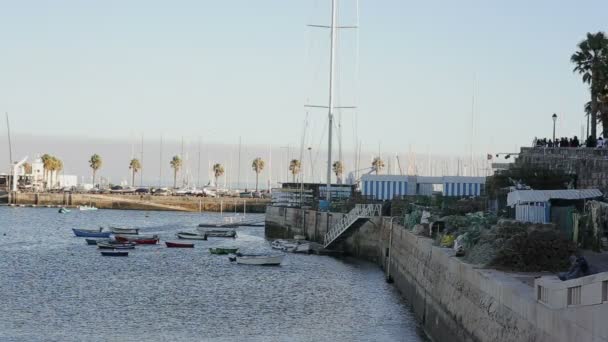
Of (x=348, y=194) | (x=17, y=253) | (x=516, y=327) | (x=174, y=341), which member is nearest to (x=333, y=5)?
(x=348, y=194)

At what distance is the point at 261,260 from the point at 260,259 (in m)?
0.16

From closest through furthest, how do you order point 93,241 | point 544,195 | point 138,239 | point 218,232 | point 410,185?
1. point 544,195
2. point 138,239
3. point 93,241
4. point 410,185
5. point 218,232

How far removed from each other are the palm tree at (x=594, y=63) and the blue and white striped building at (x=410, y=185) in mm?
27400

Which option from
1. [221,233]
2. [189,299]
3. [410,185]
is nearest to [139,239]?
[221,233]

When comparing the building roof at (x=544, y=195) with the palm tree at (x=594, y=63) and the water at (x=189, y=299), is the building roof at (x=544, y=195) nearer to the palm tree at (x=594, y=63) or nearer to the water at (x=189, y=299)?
the water at (x=189, y=299)

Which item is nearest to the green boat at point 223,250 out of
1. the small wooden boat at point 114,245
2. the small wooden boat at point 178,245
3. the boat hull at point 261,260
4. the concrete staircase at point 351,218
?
the concrete staircase at point 351,218

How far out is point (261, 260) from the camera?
80312 mm

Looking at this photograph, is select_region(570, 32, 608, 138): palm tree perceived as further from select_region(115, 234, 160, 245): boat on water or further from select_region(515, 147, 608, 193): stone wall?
select_region(115, 234, 160, 245): boat on water

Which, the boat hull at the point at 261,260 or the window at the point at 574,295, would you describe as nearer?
the window at the point at 574,295

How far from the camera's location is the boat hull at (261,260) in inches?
3137

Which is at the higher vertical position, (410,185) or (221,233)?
(410,185)

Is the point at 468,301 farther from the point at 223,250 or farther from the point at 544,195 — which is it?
the point at 223,250

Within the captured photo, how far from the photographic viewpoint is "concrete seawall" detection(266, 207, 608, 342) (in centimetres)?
2302

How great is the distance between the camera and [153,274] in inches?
2911
